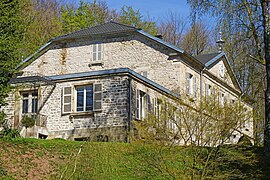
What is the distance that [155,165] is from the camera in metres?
16.6

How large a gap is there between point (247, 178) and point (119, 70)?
8.10 metres

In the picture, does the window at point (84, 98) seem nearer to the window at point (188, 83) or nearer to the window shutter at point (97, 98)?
the window shutter at point (97, 98)

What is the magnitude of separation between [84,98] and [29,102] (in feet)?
9.39

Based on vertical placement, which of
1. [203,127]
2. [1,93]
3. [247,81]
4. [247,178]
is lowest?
[247,178]

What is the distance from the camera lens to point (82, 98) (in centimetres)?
2572

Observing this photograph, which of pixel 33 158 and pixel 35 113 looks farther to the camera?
pixel 35 113

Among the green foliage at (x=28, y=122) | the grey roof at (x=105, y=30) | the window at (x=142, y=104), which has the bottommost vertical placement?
the green foliage at (x=28, y=122)

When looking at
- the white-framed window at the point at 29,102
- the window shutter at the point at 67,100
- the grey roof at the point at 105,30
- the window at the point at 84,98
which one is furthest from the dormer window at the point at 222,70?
the white-framed window at the point at 29,102

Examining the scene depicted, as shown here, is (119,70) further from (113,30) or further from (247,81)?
(247,81)

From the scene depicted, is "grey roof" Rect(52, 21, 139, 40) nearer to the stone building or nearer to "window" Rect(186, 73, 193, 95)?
the stone building

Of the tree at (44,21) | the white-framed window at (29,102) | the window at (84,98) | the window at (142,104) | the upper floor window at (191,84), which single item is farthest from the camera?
the tree at (44,21)

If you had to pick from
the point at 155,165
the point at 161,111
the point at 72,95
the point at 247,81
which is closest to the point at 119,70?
the point at 72,95

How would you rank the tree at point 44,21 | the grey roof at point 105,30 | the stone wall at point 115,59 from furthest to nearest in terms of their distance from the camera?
the tree at point 44,21
the grey roof at point 105,30
the stone wall at point 115,59

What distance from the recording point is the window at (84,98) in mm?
25403
